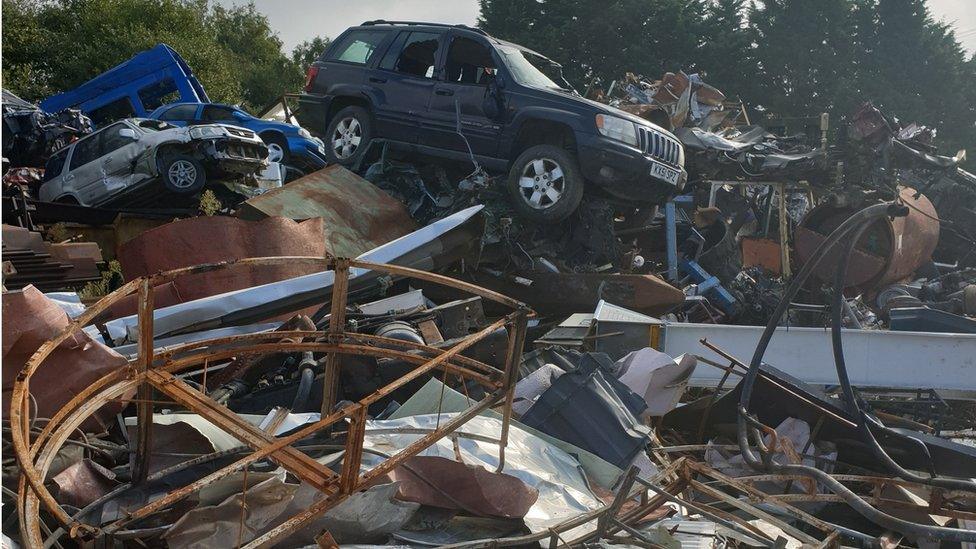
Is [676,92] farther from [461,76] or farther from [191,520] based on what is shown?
[191,520]

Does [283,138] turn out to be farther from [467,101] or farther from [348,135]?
[467,101]

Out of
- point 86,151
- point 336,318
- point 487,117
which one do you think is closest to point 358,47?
point 487,117

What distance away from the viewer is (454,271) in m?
9.72

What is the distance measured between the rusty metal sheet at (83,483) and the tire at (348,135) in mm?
7368

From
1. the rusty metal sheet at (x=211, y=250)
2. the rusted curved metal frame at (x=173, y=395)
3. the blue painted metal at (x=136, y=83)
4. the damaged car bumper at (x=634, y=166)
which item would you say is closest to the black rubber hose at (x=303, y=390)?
the rusted curved metal frame at (x=173, y=395)

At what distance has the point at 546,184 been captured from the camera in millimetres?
9922

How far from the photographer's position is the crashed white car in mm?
12203

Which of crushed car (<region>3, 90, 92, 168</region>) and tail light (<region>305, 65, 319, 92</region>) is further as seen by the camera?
crushed car (<region>3, 90, 92, 168</region>)

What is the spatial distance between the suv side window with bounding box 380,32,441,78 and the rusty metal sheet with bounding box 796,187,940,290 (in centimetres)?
605

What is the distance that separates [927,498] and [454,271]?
5220 mm

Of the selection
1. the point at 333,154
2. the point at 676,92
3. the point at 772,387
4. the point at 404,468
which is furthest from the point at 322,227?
the point at 676,92

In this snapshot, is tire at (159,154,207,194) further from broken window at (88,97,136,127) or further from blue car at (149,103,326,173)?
broken window at (88,97,136,127)

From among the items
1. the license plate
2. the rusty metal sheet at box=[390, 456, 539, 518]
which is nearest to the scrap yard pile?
the rusty metal sheet at box=[390, 456, 539, 518]

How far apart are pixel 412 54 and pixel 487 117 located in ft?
5.16
